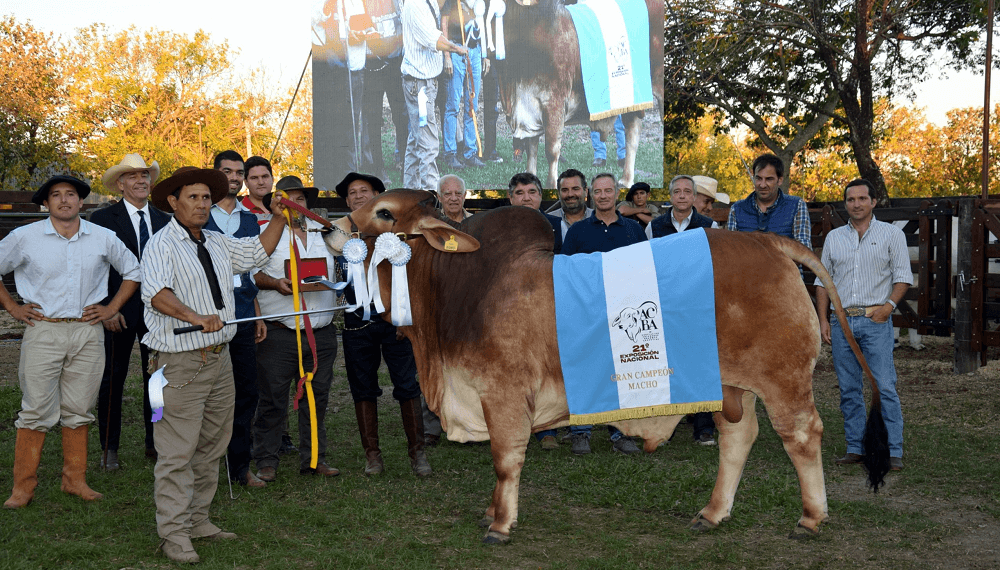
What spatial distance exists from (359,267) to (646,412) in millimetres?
1832

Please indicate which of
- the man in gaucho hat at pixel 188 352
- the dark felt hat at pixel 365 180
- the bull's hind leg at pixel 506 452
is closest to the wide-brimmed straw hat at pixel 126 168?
the dark felt hat at pixel 365 180

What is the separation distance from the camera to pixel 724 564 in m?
4.20

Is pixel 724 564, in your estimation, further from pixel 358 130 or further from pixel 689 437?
pixel 358 130

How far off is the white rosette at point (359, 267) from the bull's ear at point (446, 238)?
384 millimetres

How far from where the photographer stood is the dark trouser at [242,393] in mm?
5594

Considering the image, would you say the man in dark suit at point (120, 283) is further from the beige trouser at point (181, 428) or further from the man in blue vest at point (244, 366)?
the beige trouser at point (181, 428)

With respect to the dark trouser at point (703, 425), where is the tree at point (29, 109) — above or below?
above

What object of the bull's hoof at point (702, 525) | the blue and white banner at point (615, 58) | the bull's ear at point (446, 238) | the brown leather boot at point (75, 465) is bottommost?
the bull's hoof at point (702, 525)

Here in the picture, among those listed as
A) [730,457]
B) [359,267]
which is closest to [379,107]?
[359,267]

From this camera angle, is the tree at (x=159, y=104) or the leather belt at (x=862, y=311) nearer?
the leather belt at (x=862, y=311)

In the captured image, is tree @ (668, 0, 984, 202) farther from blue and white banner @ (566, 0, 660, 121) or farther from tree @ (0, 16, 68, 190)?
tree @ (0, 16, 68, 190)

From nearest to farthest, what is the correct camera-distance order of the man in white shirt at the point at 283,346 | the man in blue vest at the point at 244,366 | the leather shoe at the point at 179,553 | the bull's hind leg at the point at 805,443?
the leather shoe at the point at 179,553 < the bull's hind leg at the point at 805,443 < the man in blue vest at the point at 244,366 < the man in white shirt at the point at 283,346

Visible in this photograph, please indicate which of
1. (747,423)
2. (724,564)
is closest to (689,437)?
(747,423)

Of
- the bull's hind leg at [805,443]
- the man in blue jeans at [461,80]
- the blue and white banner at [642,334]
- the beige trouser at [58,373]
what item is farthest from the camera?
the man in blue jeans at [461,80]
